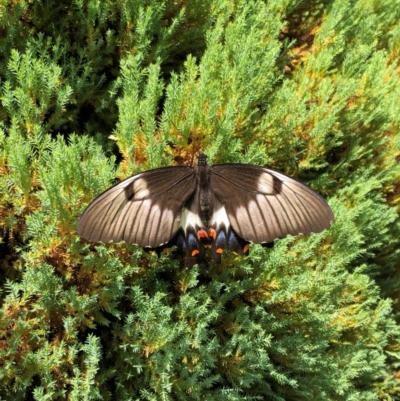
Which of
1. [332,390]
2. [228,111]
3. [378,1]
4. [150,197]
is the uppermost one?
[378,1]

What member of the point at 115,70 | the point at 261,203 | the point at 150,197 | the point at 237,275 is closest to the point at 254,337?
the point at 237,275

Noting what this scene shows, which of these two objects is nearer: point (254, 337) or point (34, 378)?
point (34, 378)

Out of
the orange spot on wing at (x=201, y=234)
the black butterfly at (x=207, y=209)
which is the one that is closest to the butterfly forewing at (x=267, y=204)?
the black butterfly at (x=207, y=209)

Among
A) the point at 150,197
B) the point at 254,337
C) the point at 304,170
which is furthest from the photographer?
the point at 304,170

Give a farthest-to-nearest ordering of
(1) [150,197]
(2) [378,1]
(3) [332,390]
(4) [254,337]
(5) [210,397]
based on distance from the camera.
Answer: (2) [378,1] → (3) [332,390] → (4) [254,337] → (5) [210,397] → (1) [150,197]

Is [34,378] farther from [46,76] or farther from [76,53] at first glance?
[76,53]

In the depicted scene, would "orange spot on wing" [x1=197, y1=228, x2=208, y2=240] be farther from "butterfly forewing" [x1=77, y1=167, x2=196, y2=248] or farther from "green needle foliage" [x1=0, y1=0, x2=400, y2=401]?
"green needle foliage" [x1=0, y1=0, x2=400, y2=401]

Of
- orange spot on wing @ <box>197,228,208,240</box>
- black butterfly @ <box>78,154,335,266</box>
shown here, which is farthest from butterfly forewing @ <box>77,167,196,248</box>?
orange spot on wing @ <box>197,228,208,240</box>
